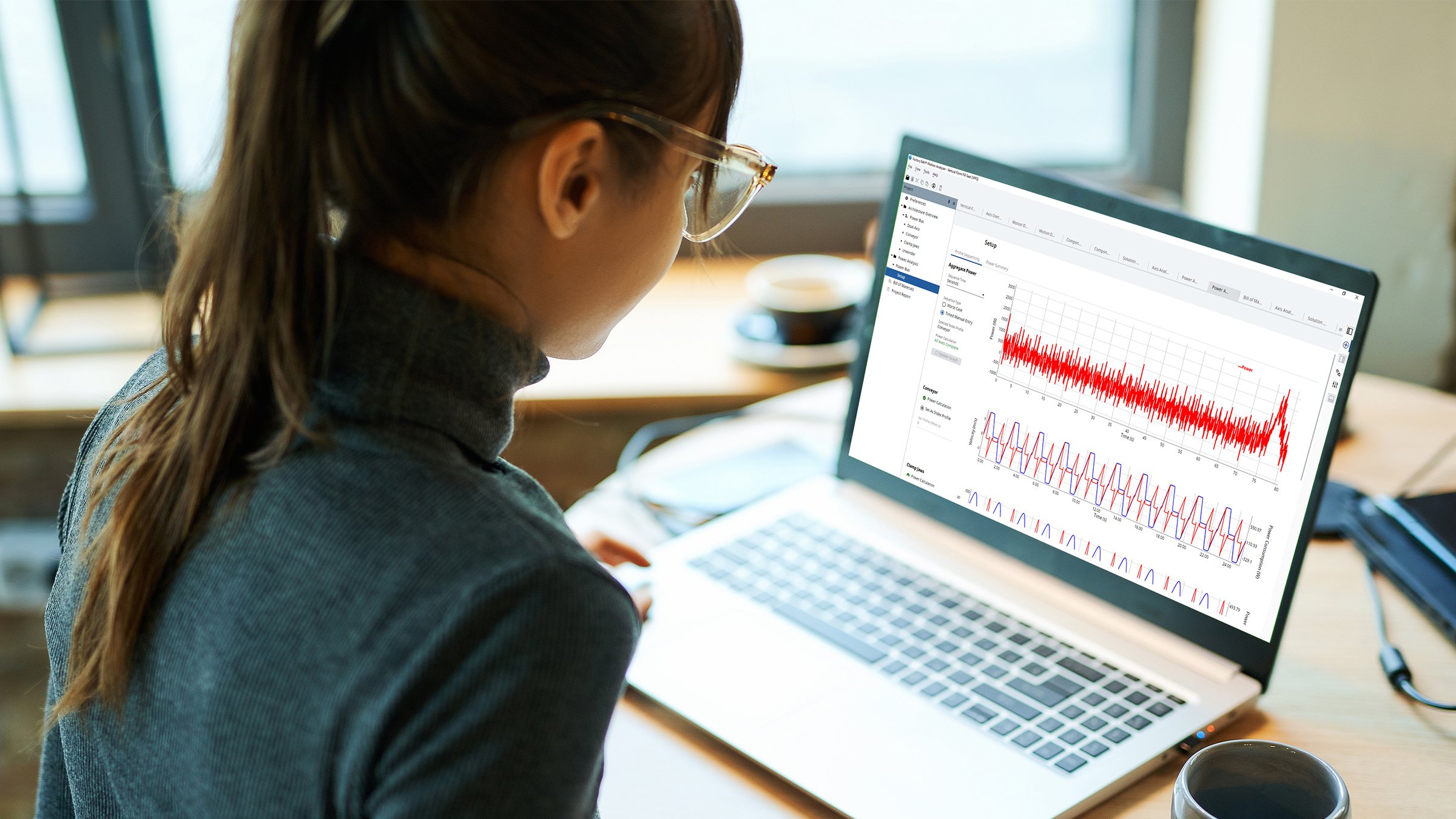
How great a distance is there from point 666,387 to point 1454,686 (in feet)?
2.97

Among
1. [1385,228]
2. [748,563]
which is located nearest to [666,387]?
[748,563]

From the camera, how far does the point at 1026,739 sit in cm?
76

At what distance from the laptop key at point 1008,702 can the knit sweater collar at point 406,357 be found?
1.28 feet

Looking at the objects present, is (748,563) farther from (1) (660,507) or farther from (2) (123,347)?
(2) (123,347)

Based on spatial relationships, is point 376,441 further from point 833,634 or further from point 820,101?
point 820,101

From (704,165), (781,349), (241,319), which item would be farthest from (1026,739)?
(781,349)

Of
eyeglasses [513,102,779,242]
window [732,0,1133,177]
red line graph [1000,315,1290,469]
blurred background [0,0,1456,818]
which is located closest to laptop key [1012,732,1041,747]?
red line graph [1000,315,1290,469]

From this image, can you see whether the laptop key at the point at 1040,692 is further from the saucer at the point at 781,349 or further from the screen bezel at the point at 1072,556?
the saucer at the point at 781,349

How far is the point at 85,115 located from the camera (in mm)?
1626

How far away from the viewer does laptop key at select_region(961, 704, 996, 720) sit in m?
0.78

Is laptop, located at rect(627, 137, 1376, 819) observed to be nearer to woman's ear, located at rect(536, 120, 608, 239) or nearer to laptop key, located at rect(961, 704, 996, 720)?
laptop key, located at rect(961, 704, 996, 720)

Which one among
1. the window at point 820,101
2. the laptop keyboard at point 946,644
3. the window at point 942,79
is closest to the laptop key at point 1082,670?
the laptop keyboard at point 946,644

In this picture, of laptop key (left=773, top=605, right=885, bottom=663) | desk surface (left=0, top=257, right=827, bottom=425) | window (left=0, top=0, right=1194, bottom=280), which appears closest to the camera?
laptop key (left=773, top=605, right=885, bottom=663)

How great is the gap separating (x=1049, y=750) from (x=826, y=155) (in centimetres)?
125
